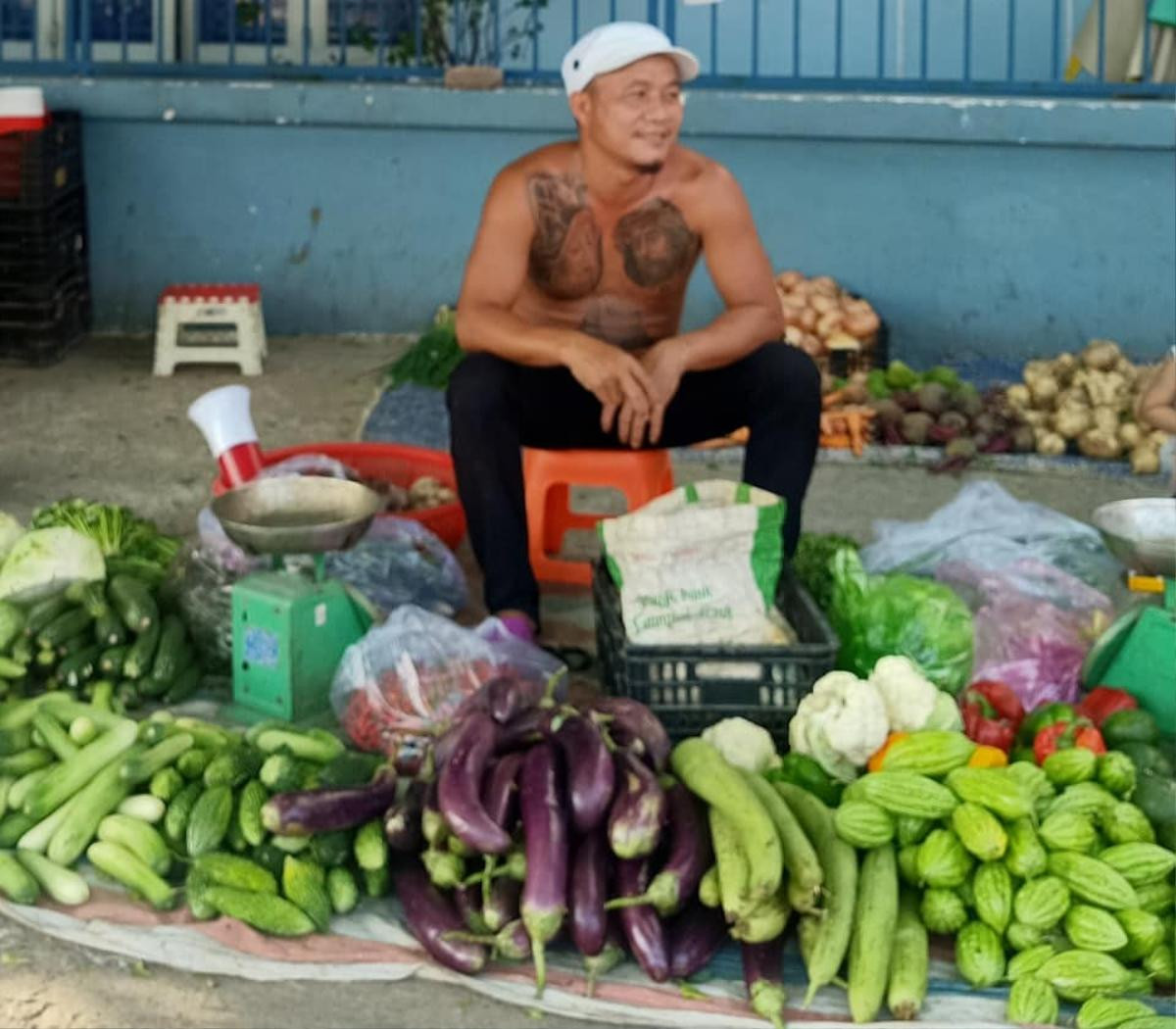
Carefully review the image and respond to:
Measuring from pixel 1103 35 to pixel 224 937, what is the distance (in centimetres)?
634

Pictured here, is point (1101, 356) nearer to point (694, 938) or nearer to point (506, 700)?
point (506, 700)

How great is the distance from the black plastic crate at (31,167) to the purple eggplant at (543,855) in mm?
5235

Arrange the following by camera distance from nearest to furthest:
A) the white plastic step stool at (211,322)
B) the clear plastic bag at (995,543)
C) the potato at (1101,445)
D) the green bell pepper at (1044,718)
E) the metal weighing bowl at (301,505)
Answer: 1. the green bell pepper at (1044,718)
2. the metal weighing bowl at (301,505)
3. the clear plastic bag at (995,543)
4. the potato at (1101,445)
5. the white plastic step stool at (211,322)

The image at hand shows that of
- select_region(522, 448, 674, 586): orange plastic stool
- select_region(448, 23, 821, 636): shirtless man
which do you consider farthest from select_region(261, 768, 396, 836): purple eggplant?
select_region(522, 448, 674, 586): orange plastic stool

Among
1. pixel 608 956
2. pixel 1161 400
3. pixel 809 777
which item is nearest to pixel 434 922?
pixel 608 956

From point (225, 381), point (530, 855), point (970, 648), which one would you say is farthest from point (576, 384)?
point (225, 381)

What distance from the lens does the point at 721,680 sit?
4.21 m

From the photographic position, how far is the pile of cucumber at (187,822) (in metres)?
3.58

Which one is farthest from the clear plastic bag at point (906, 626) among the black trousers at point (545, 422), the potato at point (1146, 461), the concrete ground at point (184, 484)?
the potato at point (1146, 461)

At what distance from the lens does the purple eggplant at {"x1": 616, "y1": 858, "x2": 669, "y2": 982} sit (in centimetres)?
337

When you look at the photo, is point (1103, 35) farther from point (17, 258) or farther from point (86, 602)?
point (86, 602)

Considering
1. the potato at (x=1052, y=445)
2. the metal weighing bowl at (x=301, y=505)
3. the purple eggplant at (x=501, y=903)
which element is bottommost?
the purple eggplant at (x=501, y=903)

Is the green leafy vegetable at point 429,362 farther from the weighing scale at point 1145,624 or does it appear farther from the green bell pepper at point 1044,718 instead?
the green bell pepper at point 1044,718

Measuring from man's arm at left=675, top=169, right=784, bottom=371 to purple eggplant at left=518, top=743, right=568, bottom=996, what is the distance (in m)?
1.77
